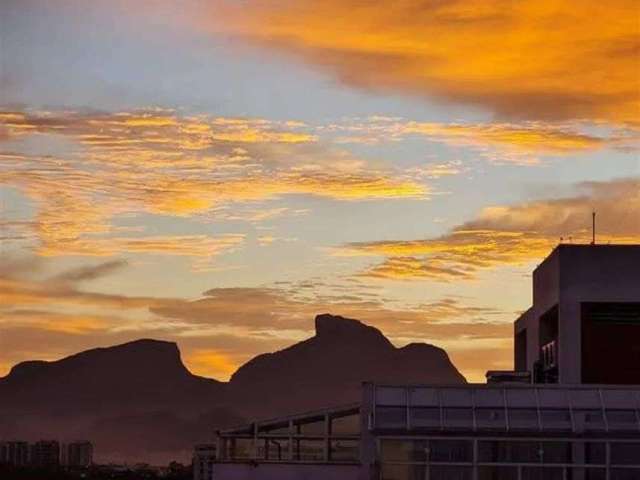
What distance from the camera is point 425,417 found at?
71562 millimetres

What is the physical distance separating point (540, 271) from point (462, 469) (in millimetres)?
32246

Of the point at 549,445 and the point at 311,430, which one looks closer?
the point at 549,445

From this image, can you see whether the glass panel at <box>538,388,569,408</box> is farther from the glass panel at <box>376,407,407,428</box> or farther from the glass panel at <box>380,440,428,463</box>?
the glass panel at <box>376,407,407,428</box>

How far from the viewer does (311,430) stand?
76.4 m

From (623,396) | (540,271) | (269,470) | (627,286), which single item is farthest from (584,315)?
(269,470)

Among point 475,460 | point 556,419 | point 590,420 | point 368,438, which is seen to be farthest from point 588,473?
point 368,438

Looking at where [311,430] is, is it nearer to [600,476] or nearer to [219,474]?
[219,474]

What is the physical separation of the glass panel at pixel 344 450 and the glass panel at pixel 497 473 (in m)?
5.58

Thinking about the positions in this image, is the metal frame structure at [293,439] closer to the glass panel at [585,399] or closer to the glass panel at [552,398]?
the glass panel at [552,398]

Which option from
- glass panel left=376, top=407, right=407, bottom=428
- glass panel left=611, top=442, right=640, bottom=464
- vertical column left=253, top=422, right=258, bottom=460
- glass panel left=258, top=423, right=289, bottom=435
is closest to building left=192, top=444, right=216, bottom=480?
vertical column left=253, top=422, right=258, bottom=460

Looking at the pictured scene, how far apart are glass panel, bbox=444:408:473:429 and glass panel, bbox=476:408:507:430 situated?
1.21 ft

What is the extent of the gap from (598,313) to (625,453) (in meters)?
22.1

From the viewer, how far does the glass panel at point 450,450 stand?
70.7m

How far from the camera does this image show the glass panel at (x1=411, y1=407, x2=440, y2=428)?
71250 millimetres
